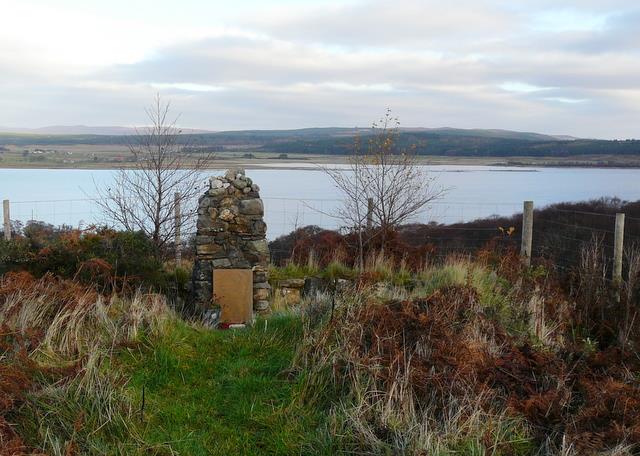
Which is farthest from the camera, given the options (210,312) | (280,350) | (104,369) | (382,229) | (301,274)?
(382,229)

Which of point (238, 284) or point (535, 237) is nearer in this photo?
point (238, 284)

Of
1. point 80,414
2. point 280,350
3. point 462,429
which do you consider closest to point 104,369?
point 80,414

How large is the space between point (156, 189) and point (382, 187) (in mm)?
4633

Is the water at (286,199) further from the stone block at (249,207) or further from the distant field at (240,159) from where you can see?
the stone block at (249,207)

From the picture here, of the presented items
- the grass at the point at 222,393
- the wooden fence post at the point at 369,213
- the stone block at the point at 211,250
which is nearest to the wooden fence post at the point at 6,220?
the stone block at the point at 211,250

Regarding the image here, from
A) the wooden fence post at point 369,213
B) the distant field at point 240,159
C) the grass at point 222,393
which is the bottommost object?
the grass at point 222,393

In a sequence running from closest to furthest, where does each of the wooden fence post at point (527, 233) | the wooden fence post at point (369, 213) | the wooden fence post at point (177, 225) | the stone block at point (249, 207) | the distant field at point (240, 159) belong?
1. the stone block at point (249, 207)
2. the wooden fence post at point (527, 233)
3. the wooden fence post at point (177, 225)
4. the wooden fence post at point (369, 213)
5. the distant field at point (240, 159)

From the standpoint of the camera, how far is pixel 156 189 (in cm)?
1312

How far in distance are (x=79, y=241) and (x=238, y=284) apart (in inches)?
102

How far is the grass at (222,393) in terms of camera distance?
15.6 feet

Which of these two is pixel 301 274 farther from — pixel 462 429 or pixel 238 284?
pixel 462 429

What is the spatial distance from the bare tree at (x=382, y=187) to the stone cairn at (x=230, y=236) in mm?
3463

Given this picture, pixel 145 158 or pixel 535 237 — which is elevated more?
pixel 145 158

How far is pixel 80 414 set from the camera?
15.1ft
